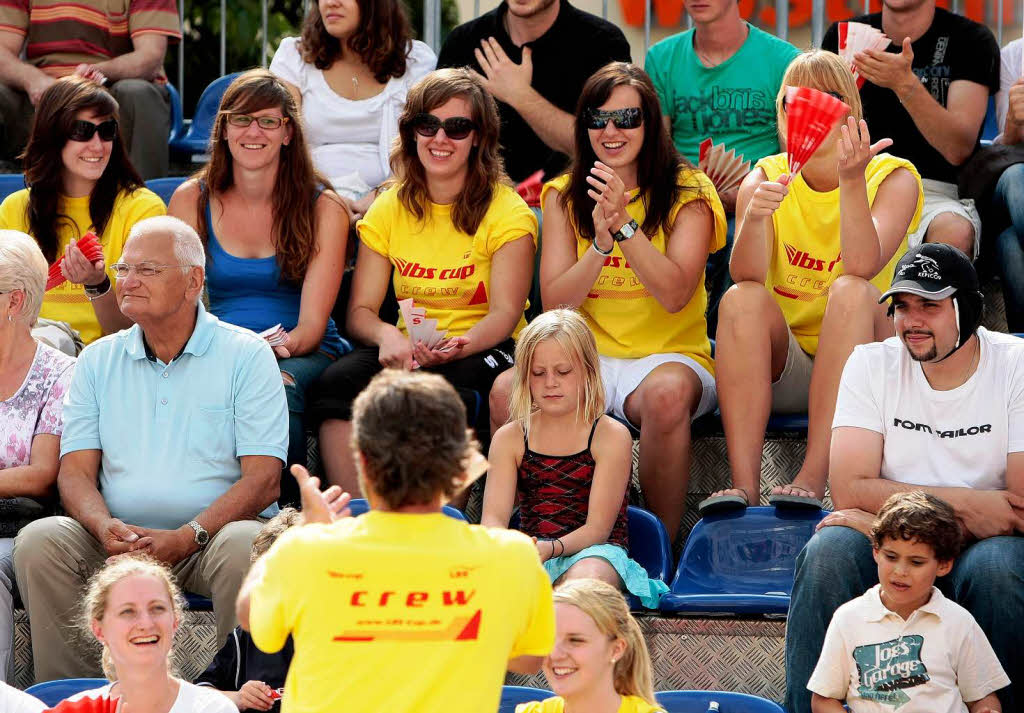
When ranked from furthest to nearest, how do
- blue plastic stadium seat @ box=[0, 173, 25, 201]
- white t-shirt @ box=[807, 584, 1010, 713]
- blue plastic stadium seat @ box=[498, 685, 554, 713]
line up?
blue plastic stadium seat @ box=[0, 173, 25, 201]
blue plastic stadium seat @ box=[498, 685, 554, 713]
white t-shirt @ box=[807, 584, 1010, 713]

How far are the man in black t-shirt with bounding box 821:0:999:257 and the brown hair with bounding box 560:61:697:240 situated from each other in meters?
1.03

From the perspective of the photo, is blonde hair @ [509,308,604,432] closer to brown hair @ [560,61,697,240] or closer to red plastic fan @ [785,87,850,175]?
brown hair @ [560,61,697,240]

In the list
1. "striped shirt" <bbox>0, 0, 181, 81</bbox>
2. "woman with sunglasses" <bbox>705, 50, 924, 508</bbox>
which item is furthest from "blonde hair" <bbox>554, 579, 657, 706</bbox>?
"striped shirt" <bbox>0, 0, 181, 81</bbox>

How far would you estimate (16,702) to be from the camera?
3.70 meters

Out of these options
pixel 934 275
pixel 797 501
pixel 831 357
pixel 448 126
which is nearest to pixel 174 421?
pixel 448 126

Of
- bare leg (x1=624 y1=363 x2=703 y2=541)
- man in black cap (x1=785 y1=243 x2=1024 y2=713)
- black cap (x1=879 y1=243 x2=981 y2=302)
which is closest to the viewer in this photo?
man in black cap (x1=785 y1=243 x2=1024 y2=713)

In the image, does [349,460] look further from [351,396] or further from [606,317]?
[606,317]

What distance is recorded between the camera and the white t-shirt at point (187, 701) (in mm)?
3589

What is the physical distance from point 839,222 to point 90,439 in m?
2.62

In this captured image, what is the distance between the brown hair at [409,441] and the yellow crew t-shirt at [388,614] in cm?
6

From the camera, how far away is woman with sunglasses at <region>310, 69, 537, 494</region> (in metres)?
5.41

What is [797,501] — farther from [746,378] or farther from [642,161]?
[642,161]

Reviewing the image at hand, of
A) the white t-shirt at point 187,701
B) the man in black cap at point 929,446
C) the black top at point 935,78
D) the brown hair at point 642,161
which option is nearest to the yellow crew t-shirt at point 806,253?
the brown hair at point 642,161

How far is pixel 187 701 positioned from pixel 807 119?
9.08 feet
